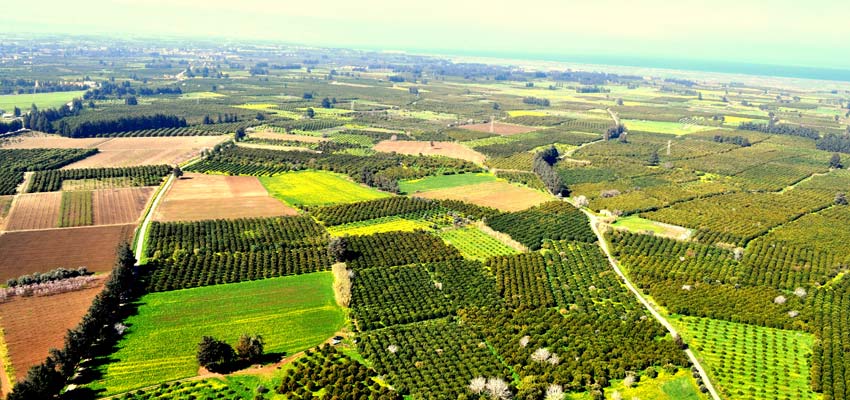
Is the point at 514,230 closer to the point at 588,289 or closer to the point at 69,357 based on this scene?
the point at 588,289

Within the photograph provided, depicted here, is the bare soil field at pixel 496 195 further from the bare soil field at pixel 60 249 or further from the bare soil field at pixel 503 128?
the bare soil field at pixel 503 128

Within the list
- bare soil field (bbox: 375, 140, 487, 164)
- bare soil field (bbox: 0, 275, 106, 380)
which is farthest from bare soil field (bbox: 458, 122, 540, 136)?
bare soil field (bbox: 0, 275, 106, 380)

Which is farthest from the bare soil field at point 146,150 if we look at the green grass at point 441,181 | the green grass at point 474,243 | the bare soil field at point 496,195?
the green grass at point 474,243

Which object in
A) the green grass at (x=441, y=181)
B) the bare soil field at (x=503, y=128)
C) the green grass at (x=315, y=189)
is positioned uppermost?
the bare soil field at (x=503, y=128)

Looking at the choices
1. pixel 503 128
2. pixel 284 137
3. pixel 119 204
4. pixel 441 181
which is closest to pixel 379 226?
pixel 441 181

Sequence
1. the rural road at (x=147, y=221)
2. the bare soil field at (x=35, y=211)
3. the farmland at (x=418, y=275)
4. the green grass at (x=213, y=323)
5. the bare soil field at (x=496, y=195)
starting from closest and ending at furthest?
the green grass at (x=213, y=323)
the farmland at (x=418, y=275)
the rural road at (x=147, y=221)
the bare soil field at (x=35, y=211)
the bare soil field at (x=496, y=195)

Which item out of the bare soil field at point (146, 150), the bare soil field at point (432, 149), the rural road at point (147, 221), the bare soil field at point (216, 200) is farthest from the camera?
the bare soil field at point (432, 149)
